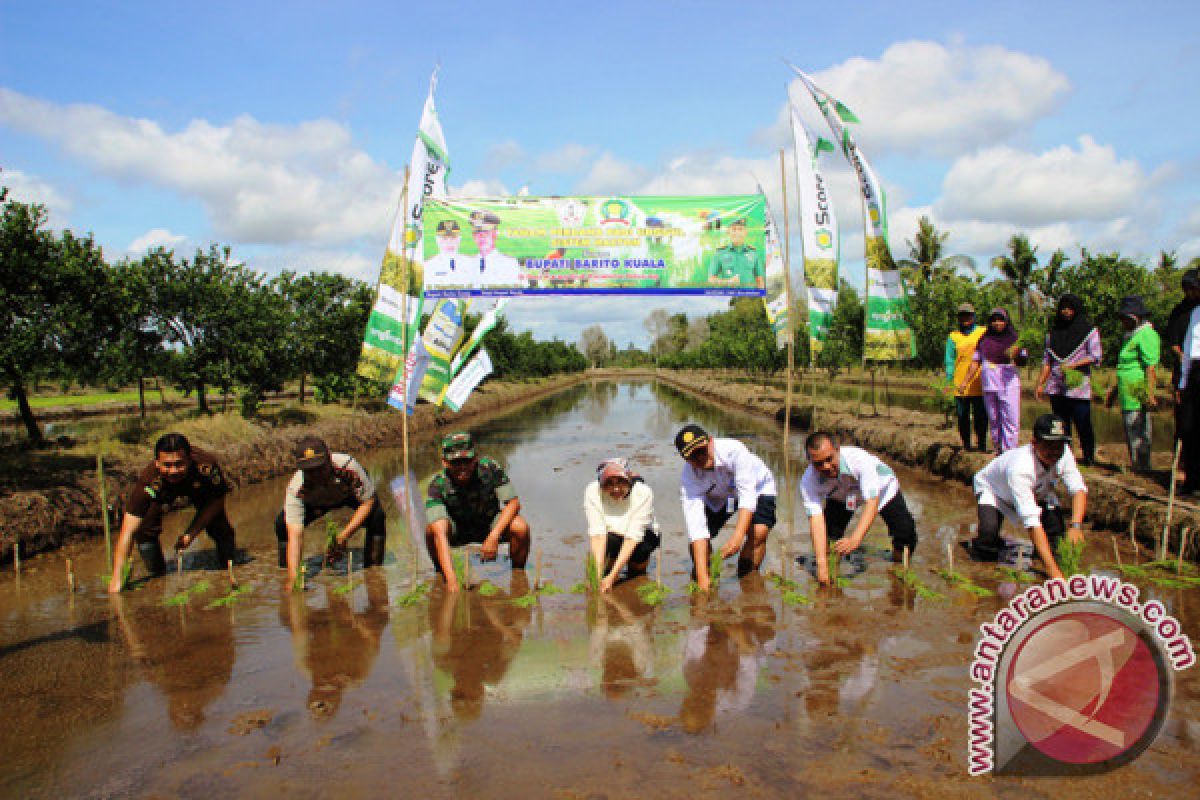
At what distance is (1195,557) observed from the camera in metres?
5.62

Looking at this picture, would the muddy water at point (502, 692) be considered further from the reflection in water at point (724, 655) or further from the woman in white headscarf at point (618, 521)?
the woman in white headscarf at point (618, 521)

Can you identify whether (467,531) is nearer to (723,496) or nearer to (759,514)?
(723,496)

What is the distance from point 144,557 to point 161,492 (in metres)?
0.59

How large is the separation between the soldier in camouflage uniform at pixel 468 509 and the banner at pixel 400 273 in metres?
2.33

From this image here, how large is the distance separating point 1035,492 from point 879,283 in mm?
4122

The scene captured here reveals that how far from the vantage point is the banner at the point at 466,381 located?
14.0m

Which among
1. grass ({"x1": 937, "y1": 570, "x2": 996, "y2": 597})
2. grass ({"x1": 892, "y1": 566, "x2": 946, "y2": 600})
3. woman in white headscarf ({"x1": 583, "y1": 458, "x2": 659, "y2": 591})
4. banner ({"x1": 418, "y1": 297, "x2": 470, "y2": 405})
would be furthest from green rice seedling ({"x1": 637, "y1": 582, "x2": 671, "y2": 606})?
banner ({"x1": 418, "y1": 297, "x2": 470, "y2": 405})

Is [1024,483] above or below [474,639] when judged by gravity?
above

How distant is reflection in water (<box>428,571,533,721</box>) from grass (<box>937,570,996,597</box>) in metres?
2.89

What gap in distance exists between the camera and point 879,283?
9086 mm

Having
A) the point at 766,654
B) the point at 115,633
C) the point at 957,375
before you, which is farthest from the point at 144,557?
the point at 957,375

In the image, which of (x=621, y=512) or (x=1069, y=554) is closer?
(x=1069, y=554)

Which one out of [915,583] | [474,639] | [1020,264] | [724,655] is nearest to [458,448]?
[474,639]

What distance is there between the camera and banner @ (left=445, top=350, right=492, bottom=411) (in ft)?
46.1
